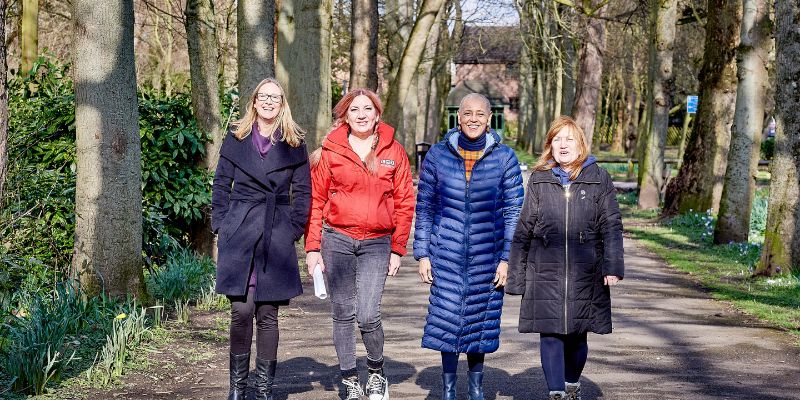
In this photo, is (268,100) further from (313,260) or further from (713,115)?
(713,115)

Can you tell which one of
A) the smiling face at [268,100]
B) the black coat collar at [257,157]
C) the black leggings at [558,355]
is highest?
the smiling face at [268,100]

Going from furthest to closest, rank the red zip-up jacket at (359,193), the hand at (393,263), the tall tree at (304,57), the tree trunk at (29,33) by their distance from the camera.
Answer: the tree trunk at (29,33) < the tall tree at (304,57) < the hand at (393,263) < the red zip-up jacket at (359,193)

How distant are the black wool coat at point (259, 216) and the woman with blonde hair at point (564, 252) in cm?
126

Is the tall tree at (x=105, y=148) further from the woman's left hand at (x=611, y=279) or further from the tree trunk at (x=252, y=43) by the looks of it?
the woman's left hand at (x=611, y=279)

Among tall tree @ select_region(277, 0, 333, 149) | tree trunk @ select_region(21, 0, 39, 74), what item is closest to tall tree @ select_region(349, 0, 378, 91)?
tall tree @ select_region(277, 0, 333, 149)

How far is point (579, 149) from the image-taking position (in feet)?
Result: 20.0

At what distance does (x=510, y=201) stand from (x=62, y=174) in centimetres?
569

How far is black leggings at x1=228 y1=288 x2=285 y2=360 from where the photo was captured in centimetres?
621

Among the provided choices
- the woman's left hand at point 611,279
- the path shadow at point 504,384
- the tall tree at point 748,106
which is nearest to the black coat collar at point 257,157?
the path shadow at point 504,384

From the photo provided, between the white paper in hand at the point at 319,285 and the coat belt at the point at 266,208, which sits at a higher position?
the coat belt at the point at 266,208

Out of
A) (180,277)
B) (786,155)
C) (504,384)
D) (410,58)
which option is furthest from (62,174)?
(410,58)

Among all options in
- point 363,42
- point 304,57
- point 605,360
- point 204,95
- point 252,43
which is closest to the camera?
point 605,360

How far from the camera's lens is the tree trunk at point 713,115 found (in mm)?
19391

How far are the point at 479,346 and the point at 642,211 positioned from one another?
752 inches
